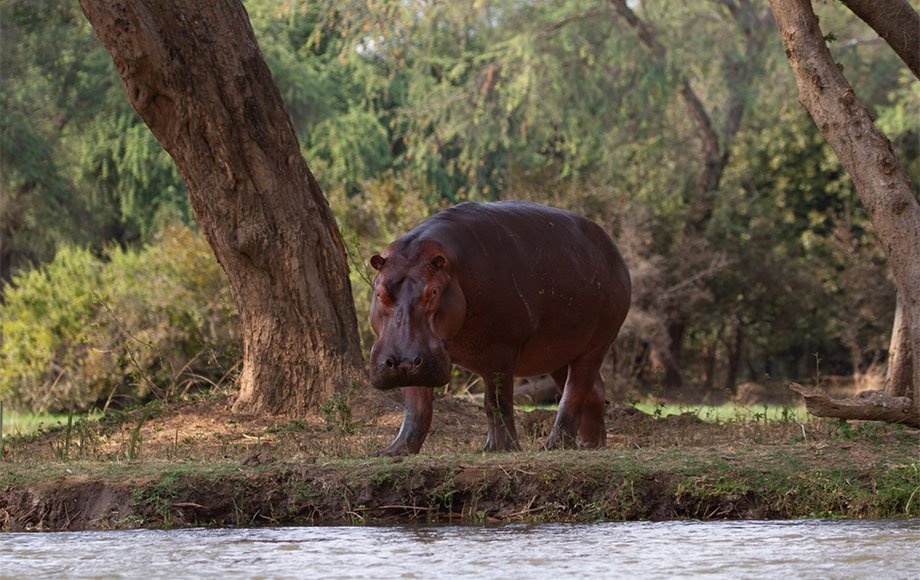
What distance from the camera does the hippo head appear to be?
7.12 metres

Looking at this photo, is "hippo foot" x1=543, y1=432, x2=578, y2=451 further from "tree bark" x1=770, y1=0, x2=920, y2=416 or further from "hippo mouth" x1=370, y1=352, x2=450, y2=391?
"tree bark" x1=770, y1=0, x2=920, y2=416

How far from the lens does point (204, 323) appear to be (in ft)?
63.2

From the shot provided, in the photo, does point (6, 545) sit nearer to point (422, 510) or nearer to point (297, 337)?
point (422, 510)

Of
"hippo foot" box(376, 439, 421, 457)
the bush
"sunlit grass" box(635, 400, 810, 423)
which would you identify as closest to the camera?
"hippo foot" box(376, 439, 421, 457)

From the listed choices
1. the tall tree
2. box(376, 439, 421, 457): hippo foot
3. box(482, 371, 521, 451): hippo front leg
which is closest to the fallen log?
box(482, 371, 521, 451): hippo front leg

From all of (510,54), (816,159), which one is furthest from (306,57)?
(816,159)

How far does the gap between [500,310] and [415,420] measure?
2.80 ft

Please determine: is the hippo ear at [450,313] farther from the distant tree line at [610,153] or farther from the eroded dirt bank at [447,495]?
the distant tree line at [610,153]

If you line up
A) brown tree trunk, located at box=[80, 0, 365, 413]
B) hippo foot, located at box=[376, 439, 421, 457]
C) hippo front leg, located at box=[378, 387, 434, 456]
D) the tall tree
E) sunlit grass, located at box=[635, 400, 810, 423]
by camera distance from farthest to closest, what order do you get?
1. the tall tree
2. sunlit grass, located at box=[635, 400, 810, 423]
3. brown tree trunk, located at box=[80, 0, 365, 413]
4. hippo front leg, located at box=[378, 387, 434, 456]
5. hippo foot, located at box=[376, 439, 421, 457]

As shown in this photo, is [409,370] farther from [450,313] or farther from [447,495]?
[447,495]

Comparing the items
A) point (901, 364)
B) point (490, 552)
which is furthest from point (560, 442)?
point (901, 364)

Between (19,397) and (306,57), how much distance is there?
14.5m

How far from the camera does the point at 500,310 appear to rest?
25.7 feet

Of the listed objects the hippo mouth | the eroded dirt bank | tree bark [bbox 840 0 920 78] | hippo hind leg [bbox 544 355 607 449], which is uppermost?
tree bark [bbox 840 0 920 78]
